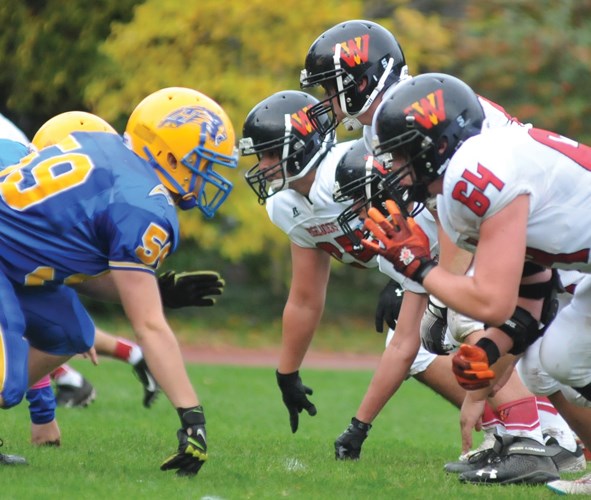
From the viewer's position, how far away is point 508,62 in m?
15.5

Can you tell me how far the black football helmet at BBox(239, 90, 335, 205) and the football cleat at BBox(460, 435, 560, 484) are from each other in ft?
5.51

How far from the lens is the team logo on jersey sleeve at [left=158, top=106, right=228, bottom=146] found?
15.4 ft

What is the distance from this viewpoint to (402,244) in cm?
405

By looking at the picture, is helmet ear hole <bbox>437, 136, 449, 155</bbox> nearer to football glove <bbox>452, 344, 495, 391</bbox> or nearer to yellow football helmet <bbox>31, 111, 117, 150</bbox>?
football glove <bbox>452, 344, 495, 391</bbox>

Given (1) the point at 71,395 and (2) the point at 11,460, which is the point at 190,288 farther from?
(1) the point at 71,395

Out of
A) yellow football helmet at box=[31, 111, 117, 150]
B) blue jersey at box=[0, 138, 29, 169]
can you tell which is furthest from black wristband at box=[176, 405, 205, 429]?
blue jersey at box=[0, 138, 29, 169]

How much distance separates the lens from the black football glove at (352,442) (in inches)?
214

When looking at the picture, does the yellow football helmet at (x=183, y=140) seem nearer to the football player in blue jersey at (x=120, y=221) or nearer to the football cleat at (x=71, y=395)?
the football player in blue jersey at (x=120, y=221)

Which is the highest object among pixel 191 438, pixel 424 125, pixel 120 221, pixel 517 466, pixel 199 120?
pixel 424 125

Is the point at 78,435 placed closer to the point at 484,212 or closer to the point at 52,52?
the point at 484,212

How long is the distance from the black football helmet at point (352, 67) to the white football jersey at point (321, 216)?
0.77ft

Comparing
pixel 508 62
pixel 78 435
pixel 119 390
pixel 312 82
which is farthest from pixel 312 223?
pixel 508 62

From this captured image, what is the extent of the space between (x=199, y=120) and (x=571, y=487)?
216 cm

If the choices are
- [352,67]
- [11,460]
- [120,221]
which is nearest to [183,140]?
[120,221]
